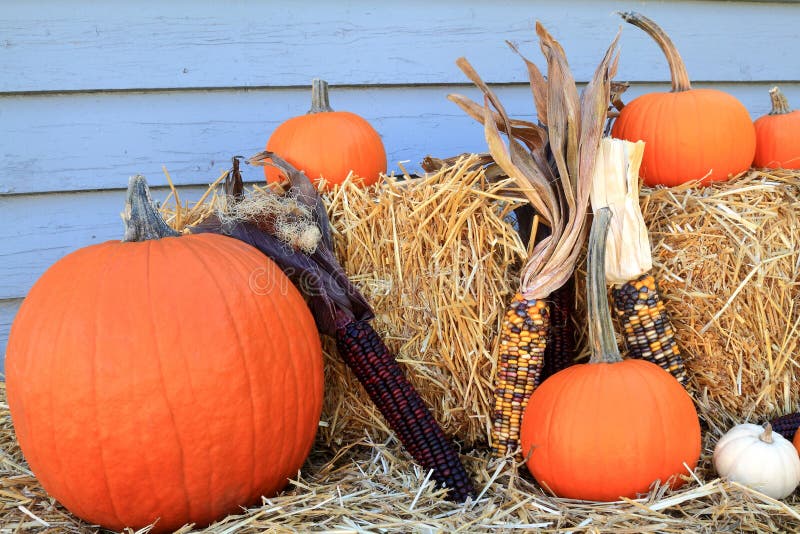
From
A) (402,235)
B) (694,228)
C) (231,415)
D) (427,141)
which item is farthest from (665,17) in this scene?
(231,415)

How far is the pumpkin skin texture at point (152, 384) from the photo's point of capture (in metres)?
1.40

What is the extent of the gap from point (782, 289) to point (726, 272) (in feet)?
0.58

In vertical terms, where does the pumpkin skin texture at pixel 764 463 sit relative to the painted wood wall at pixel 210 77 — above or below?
below

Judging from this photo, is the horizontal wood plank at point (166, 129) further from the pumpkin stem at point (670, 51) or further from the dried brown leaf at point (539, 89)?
the pumpkin stem at point (670, 51)

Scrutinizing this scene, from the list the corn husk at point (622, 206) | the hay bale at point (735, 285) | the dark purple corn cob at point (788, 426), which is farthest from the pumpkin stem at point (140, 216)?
the dark purple corn cob at point (788, 426)

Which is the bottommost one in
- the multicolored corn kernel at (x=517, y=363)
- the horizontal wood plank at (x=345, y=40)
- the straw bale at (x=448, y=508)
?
the straw bale at (x=448, y=508)

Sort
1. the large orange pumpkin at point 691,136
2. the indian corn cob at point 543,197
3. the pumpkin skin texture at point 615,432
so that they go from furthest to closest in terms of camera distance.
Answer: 1. the large orange pumpkin at point 691,136
2. the indian corn cob at point 543,197
3. the pumpkin skin texture at point 615,432

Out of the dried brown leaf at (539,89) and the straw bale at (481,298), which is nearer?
the straw bale at (481,298)

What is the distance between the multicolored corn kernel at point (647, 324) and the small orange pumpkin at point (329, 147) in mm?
856

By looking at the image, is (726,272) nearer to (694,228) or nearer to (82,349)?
(694,228)

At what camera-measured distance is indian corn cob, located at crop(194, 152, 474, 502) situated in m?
1.72

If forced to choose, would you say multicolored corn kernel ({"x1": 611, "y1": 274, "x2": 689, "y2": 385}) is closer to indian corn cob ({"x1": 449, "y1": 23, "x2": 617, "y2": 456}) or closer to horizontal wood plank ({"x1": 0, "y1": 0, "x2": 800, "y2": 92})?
indian corn cob ({"x1": 449, "y1": 23, "x2": 617, "y2": 456})

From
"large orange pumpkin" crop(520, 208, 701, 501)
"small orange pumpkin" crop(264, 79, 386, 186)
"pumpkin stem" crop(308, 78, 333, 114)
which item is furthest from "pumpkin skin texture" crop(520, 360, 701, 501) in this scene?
"pumpkin stem" crop(308, 78, 333, 114)

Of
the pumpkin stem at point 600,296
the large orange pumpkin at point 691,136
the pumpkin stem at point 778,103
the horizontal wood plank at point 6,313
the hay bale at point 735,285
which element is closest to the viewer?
the pumpkin stem at point 600,296
